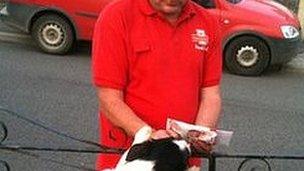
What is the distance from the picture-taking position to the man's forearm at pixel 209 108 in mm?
3145

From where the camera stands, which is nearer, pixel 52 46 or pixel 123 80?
pixel 123 80

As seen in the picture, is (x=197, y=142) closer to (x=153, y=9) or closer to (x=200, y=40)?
(x=200, y=40)

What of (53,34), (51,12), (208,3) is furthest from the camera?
(53,34)

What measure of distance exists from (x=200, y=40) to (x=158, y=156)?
748 millimetres

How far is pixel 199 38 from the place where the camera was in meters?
3.06

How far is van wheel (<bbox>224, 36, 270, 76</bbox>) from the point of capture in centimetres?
1095

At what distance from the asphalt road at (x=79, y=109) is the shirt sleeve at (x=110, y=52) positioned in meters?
2.88

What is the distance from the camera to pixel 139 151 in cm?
260

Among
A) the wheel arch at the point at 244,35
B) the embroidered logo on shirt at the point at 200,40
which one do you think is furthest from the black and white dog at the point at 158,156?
the wheel arch at the point at 244,35

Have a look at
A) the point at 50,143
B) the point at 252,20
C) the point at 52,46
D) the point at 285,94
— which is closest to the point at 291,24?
the point at 252,20

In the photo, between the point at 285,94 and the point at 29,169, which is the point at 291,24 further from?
the point at 29,169

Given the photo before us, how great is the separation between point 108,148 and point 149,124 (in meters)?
0.22

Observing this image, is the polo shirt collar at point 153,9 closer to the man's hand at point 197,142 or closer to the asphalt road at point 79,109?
the man's hand at point 197,142

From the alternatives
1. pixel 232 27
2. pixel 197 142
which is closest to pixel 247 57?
pixel 232 27
